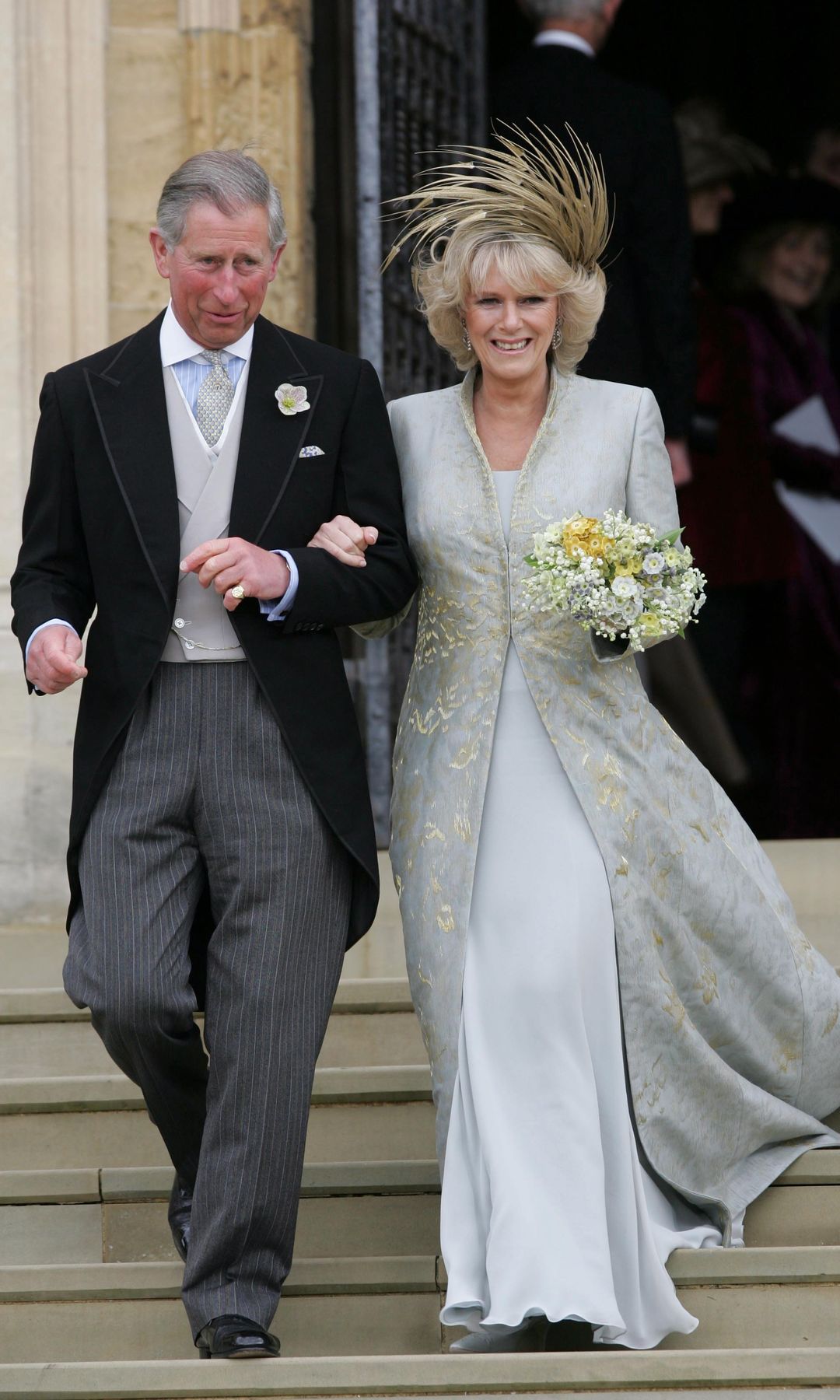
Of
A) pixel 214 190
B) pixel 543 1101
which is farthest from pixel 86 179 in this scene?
pixel 543 1101

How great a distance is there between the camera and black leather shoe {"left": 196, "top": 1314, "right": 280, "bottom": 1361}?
121 inches

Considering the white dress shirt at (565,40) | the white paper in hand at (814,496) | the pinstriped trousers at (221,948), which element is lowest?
A: the pinstriped trousers at (221,948)

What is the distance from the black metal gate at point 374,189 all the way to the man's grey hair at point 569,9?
16.7 inches

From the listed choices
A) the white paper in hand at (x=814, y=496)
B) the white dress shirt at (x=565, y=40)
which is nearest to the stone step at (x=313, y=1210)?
the white dress shirt at (x=565, y=40)

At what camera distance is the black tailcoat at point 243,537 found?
10.8 ft

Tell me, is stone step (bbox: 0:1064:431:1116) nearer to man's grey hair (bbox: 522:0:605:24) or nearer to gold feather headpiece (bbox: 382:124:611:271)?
gold feather headpiece (bbox: 382:124:611:271)

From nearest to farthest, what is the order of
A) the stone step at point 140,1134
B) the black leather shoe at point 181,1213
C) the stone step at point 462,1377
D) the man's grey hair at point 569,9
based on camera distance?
the stone step at point 462,1377 < the black leather shoe at point 181,1213 < the stone step at point 140,1134 < the man's grey hair at point 569,9

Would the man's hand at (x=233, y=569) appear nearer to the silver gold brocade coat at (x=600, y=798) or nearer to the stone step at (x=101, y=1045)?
the silver gold brocade coat at (x=600, y=798)

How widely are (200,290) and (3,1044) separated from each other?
1953 millimetres

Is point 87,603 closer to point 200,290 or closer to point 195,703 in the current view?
point 195,703

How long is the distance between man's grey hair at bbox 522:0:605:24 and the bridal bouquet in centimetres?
356

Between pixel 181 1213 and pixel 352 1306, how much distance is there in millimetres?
337

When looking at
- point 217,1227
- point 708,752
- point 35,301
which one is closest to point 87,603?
point 217,1227

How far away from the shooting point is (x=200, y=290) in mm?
3324
